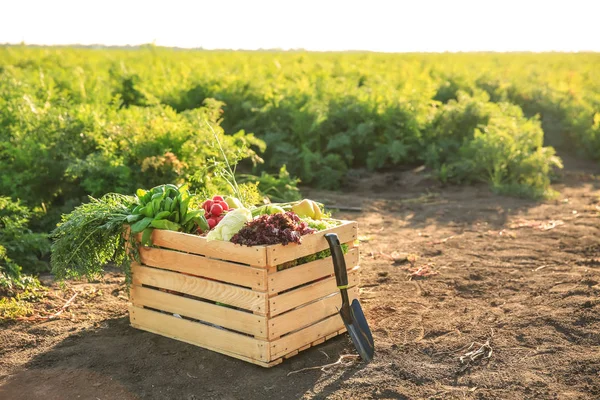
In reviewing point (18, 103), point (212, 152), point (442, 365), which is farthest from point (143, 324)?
point (18, 103)

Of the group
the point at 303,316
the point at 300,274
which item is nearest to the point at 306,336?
the point at 303,316

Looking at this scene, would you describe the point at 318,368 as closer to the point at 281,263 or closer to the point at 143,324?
the point at 281,263

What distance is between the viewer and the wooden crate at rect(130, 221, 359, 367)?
466cm

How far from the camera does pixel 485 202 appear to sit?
34.4 feet

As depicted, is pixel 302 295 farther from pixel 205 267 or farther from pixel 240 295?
pixel 205 267

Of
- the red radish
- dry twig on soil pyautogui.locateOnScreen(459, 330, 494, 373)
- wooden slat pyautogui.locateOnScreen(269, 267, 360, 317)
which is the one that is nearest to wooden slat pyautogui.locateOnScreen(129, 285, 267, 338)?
wooden slat pyautogui.locateOnScreen(269, 267, 360, 317)

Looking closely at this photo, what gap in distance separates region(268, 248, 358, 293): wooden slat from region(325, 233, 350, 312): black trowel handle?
6.5 inches

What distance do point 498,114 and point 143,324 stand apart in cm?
831

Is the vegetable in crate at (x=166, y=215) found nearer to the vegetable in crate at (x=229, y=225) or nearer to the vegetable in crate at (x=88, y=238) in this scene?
the vegetable in crate at (x=88, y=238)

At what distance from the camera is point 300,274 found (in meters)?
4.84

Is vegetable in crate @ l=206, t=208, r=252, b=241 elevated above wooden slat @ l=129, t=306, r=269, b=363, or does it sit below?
above

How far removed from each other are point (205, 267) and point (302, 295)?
0.69 meters

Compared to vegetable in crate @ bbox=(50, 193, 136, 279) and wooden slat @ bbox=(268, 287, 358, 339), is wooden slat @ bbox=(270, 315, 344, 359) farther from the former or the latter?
vegetable in crate @ bbox=(50, 193, 136, 279)

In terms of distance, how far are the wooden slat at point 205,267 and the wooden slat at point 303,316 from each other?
28cm
